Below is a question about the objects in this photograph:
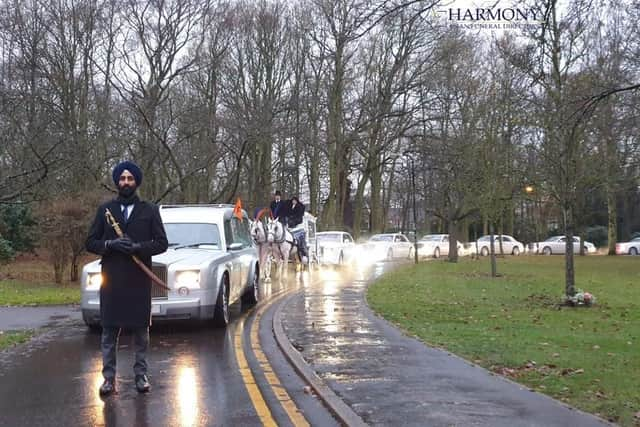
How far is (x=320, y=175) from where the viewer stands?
5081cm

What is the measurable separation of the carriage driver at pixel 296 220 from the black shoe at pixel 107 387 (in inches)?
679

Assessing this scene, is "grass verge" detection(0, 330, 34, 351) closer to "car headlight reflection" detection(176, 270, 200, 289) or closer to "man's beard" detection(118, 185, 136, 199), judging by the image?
"car headlight reflection" detection(176, 270, 200, 289)

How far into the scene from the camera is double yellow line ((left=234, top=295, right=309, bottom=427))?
6.47 metres

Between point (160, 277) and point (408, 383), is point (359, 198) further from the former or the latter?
point (408, 383)

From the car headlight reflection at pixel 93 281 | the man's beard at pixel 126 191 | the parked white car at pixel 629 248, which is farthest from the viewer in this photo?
the parked white car at pixel 629 248

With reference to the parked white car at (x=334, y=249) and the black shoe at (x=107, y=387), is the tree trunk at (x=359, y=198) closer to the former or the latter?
the parked white car at (x=334, y=249)

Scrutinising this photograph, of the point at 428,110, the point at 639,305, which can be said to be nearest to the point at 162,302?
the point at 639,305

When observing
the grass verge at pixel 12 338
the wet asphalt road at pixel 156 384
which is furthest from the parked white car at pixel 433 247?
the grass verge at pixel 12 338

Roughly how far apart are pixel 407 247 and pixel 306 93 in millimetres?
10739

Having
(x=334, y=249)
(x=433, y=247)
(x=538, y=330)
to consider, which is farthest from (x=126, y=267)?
(x=433, y=247)

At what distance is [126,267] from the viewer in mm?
7195

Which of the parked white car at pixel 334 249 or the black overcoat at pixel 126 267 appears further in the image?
the parked white car at pixel 334 249

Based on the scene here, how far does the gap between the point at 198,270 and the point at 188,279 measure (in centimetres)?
20

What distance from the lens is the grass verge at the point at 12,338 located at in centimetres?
1043
